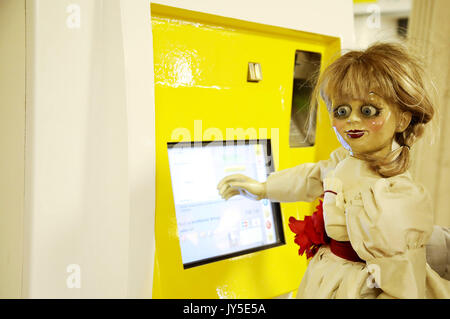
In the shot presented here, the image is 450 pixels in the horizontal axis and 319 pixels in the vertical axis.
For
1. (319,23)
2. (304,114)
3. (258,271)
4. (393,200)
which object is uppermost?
(319,23)

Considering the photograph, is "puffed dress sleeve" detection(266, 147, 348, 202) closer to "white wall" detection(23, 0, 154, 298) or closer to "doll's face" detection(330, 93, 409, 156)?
"doll's face" detection(330, 93, 409, 156)

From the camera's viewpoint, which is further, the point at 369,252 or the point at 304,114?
the point at 304,114

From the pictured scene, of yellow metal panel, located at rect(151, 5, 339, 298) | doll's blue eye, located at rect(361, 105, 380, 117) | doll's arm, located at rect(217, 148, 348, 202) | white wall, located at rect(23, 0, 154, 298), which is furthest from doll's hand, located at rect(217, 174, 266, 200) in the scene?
doll's blue eye, located at rect(361, 105, 380, 117)

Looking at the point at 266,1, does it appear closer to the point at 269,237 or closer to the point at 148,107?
the point at 148,107

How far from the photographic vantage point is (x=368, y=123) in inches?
36.1

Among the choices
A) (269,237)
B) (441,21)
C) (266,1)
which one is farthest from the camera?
(441,21)

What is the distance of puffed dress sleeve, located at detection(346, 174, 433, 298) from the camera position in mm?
804

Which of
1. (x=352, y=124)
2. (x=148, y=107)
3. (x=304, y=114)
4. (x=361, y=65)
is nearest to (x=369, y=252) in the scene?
(x=352, y=124)

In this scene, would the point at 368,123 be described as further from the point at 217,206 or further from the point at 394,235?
the point at 217,206

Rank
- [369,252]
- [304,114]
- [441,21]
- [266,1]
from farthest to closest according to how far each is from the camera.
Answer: [441,21]
[304,114]
[266,1]
[369,252]

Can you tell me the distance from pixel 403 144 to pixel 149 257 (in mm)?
679

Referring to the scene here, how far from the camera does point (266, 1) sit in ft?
3.96

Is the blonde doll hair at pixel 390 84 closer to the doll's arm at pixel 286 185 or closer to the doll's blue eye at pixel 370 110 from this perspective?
the doll's blue eye at pixel 370 110

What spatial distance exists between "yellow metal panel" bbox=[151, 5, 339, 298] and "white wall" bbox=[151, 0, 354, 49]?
29 millimetres
